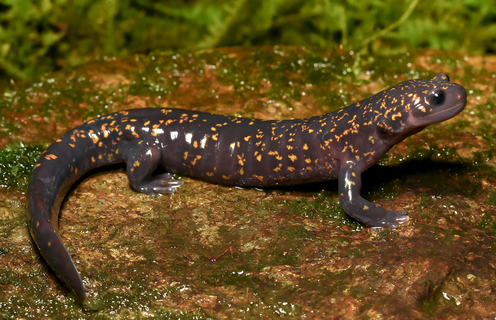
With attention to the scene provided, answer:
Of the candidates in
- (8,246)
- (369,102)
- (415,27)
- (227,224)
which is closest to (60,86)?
(8,246)

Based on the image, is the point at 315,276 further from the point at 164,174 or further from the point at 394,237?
the point at 164,174

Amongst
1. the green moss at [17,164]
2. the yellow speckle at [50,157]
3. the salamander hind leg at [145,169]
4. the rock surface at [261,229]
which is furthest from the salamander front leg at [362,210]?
the green moss at [17,164]

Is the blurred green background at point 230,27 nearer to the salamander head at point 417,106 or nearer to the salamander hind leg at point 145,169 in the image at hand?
the salamander head at point 417,106

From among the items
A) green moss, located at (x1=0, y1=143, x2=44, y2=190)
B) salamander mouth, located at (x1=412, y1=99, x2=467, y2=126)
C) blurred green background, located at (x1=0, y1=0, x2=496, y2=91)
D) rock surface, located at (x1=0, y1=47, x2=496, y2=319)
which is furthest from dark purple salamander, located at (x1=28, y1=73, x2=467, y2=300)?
blurred green background, located at (x1=0, y1=0, x2=496, y2=91)

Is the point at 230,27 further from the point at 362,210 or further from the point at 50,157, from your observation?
the point at 362,210

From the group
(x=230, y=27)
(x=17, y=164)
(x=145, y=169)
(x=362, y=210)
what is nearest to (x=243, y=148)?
(x=145, y=169)
